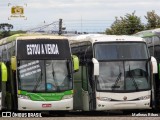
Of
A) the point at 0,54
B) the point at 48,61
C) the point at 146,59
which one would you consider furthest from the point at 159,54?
the point at 0,54

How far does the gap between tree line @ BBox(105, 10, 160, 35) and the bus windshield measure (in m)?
29.5

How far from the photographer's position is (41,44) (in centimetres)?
2256

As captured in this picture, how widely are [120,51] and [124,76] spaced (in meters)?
1.16

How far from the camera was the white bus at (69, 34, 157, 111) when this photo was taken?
2189cm

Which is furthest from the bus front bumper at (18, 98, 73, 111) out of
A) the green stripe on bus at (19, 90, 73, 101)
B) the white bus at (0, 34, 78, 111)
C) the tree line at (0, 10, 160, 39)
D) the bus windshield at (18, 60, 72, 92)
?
the tree line at (0, 10, 160, 39)

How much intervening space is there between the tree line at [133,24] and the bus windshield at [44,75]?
96.8 ft

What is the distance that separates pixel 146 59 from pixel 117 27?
3311 centimetres

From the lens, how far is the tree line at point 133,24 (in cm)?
5141

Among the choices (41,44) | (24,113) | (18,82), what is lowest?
(24,113)

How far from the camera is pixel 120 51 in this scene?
2255cm

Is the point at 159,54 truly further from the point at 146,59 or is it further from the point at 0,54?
the point at 0,54

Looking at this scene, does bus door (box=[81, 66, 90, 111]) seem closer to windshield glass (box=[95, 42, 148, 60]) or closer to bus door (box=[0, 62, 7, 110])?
windshield glass (box=[95, 42, 148, 60])

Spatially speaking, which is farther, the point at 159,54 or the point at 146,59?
the point at 159,54

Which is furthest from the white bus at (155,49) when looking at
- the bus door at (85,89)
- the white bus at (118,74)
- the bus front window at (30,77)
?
the bus front window at (30,77)
